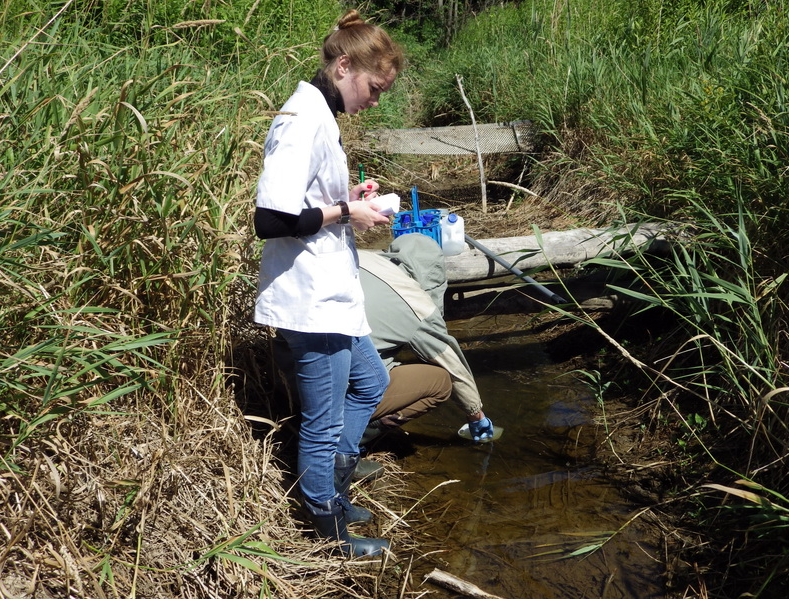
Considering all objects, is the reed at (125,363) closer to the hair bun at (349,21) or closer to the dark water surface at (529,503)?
the hair bun at (349,21)

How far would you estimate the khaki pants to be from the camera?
3.07m

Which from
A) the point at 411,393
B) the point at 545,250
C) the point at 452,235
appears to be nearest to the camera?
the point at 411,393

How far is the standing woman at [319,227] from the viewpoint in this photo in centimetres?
207

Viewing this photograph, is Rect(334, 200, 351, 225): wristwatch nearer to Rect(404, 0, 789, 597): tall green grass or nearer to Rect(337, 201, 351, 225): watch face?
Rect(337, 201, 351, 225): watch face

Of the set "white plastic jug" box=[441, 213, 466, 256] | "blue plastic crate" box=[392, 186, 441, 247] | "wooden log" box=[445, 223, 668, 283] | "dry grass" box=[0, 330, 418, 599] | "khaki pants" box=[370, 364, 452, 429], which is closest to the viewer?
"dry grass" box=[0, 330, 418, 599]

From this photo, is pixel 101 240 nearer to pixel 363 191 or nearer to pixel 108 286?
pixel 108 286

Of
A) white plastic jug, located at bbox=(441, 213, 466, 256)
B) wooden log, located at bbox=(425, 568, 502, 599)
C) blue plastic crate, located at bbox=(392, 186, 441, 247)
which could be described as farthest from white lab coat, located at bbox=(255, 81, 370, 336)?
white plastic jug, located at bbox=(441, 213, 466, 256)

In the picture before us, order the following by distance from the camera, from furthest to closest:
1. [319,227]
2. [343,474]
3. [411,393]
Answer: [411,393] → [343,474] → [319,227]

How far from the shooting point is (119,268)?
248cm

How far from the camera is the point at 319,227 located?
2.14 m

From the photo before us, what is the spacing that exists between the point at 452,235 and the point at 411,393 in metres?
1.03

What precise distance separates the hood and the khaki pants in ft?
1.01

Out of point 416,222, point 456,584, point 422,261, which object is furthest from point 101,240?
point 456,584

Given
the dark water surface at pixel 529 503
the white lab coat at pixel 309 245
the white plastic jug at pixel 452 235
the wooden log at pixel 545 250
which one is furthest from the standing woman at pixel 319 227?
the wooden log at pixel 545 250
